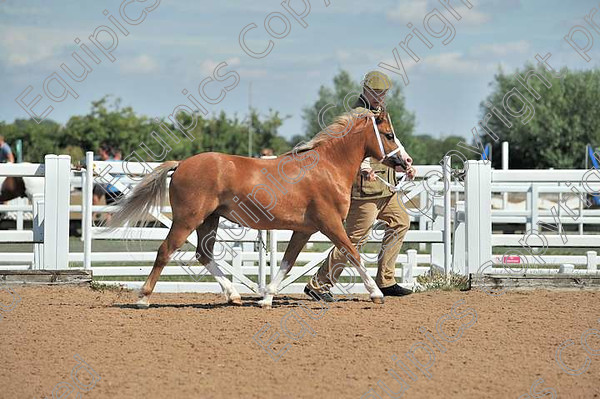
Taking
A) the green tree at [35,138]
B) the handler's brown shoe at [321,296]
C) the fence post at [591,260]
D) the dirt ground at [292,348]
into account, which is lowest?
the dirt ground at [292,348]

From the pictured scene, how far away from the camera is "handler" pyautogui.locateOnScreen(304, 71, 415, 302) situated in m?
7.89

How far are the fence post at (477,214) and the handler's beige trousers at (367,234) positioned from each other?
115cm

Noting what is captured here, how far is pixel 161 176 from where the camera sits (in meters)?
7.49

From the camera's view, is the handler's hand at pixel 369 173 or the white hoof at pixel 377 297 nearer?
the white hoof at pixel 377 297

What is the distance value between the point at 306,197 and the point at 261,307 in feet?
3.90

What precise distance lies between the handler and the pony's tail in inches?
73.2

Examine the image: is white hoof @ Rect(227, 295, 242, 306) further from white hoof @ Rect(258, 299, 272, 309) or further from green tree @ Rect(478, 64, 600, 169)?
green tree @ Rect(478, 64, 600, 169)

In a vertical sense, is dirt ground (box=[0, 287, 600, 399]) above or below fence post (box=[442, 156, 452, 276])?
below

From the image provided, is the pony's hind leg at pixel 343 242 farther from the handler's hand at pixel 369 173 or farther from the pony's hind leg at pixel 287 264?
the handler's hand at pixel 369 173

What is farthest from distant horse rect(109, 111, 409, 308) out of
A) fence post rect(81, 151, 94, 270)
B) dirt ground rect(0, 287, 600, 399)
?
fence post rect(81, 151, 94, 270)

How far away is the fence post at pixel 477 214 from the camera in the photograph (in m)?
8.96

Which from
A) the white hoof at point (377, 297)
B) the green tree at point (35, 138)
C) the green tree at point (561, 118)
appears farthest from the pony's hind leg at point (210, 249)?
the green tree at point (561, 118)

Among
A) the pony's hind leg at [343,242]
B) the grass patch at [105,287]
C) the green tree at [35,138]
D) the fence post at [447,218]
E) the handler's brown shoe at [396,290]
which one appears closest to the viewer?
the pony's hind leg at [343,242]

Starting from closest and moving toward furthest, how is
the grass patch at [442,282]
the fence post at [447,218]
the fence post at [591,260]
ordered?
the grass patch at [442,282]
the fence post at [447,218]
the fence post at [591,260]
